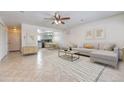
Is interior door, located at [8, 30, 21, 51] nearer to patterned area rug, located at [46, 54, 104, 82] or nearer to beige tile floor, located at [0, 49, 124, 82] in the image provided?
beige tile floor, located at [0, 49, 124, 82]

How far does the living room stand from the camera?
248 centimetres

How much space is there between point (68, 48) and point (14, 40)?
5622mm

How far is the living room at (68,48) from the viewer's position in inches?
97.7

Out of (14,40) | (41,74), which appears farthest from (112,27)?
(14,40)

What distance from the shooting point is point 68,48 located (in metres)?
5.49

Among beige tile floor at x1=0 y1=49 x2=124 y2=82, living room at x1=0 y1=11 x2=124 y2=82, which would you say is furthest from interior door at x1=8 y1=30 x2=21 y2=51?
beige tile floor at x1=0 y1=49 x2=124 y2=82

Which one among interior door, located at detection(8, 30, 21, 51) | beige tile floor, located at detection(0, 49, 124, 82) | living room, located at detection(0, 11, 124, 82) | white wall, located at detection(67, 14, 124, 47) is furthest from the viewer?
interior door, located at detection(8, 30, 21, 51)

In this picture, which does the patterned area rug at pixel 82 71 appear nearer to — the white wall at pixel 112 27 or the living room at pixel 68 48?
the living room at pixel 68 48

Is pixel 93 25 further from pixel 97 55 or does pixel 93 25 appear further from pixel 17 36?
pixel 17 36

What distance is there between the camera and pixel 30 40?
19.7 feet

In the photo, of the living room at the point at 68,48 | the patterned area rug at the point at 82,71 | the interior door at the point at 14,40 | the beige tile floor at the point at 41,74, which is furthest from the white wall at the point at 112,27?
the interior door at the point at 14,40

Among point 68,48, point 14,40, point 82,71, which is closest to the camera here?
point 82,71

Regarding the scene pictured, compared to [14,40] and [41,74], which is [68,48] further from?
[14,40]

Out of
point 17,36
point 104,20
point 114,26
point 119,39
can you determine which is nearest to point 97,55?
point 119,39
